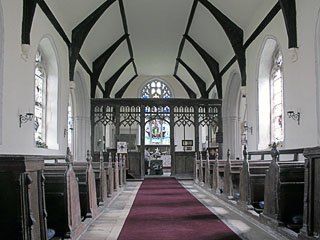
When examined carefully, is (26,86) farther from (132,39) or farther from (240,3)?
(132,39)

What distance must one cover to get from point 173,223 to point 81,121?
973 cm

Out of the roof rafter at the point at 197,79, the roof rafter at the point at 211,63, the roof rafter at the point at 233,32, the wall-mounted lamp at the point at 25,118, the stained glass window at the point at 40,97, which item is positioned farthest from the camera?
the roof rafter at the point at 197,79

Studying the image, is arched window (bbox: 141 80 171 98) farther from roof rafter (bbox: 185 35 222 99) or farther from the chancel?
roof rafter (bbox: 185 35 222 99)

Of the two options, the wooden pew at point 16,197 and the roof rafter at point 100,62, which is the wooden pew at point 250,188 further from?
the roof rafter at point 100,62

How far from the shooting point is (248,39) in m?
10.9

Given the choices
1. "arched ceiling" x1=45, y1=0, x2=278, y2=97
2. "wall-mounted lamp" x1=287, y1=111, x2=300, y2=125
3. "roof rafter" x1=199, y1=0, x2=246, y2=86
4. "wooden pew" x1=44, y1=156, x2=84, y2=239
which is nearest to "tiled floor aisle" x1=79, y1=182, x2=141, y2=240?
"wooden pew" x1=44, y1=156, x2=84, y2=239

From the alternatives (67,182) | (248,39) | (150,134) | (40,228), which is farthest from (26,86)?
(150,134)

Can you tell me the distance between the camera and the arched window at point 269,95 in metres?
10.0

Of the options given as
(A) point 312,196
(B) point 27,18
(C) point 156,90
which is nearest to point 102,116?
(C) point 156,90

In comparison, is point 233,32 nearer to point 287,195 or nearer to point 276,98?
point 276,98

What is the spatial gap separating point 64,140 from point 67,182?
7.29 meters

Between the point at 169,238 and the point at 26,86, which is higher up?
the point at 26,86

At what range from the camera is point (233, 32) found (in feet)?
37.3

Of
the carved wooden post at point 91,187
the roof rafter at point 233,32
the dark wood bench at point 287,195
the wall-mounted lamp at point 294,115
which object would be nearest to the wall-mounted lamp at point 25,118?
the carved wooden post at point 91,187
